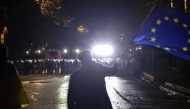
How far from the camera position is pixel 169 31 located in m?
7.06

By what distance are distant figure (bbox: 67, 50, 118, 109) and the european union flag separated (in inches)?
63.0

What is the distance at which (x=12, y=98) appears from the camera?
5102 millimetres

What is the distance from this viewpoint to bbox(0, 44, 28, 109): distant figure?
5059 mm

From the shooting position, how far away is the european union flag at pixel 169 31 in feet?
22.6

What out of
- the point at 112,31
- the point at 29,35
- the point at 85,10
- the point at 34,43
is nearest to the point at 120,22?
the point at 112,31

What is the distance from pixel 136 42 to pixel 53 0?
11045 millimetres

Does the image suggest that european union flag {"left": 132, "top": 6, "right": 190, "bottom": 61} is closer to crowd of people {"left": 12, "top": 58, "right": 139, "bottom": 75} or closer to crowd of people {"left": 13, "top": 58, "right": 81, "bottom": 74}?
crowd of people {"left": 12, "top": 58, "right": 139, "bottom": 75}

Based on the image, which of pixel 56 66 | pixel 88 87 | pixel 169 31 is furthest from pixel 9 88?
pixel 56 66

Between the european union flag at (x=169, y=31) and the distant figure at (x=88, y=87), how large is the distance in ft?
5.25

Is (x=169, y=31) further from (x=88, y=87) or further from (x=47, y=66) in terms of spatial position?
(x=47, y=66)

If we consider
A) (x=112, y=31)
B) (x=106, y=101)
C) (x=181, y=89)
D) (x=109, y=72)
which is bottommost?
(x=181, y=89)

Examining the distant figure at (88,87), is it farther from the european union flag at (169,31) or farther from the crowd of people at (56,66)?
the crowd of people at (56,66)

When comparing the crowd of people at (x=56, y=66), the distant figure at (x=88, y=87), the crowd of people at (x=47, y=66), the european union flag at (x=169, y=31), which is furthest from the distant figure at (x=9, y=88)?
the crowd of people at (x=47, y=66)

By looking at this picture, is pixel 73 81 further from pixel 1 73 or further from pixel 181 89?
pixel 181 89
